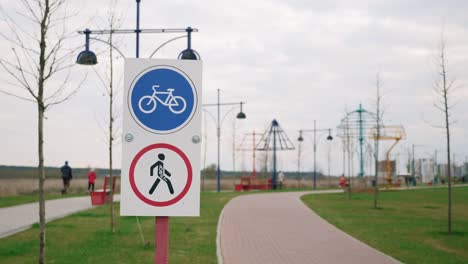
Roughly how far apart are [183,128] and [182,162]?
24 centimetres

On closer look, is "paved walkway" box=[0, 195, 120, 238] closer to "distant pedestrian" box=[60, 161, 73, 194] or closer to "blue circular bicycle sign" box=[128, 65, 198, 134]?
"distant pedestrian" box=[60, 161, 73, 194]

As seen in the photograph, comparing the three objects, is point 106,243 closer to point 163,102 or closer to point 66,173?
point 163,102

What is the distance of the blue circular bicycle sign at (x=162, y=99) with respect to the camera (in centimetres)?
402

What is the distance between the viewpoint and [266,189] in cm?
4656

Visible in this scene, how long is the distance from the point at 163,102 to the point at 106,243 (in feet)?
28.4

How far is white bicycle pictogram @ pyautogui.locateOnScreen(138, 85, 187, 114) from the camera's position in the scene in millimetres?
4031

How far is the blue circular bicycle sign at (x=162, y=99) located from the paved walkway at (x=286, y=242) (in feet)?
22.0

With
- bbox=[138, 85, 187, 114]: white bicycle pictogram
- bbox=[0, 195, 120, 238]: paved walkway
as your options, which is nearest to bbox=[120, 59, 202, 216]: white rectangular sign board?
bbox=[138, 85, 187, 114]: white bicycle pictogram

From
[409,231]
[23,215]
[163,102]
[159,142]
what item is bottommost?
[409,231]

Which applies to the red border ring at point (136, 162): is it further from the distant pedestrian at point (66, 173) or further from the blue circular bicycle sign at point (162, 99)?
the distant pedestrian at point (66, 173)

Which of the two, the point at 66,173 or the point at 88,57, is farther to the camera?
the point at 66,173

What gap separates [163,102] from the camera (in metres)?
4.06

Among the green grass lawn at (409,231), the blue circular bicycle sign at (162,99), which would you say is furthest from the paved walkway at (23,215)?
the blue circular bicycle sign at (162,99)

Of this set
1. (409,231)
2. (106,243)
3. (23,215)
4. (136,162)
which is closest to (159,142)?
(136,162)
